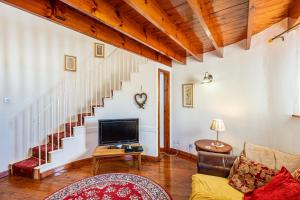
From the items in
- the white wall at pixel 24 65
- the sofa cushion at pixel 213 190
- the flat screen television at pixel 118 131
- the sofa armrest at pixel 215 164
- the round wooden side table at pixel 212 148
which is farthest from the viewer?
the flat screen television at pixel 118 131

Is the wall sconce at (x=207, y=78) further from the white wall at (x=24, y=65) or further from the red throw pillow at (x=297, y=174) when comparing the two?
the red throw pillow at (x=297, y=174)

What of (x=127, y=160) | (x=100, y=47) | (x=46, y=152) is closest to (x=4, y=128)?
(x=46, y=152)

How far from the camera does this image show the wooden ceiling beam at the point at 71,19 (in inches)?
56.7

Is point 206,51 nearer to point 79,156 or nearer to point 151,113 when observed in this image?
point 151,113

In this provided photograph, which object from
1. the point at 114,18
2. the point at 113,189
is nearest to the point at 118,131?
the point at 113,189

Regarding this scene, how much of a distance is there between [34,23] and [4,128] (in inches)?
88.1

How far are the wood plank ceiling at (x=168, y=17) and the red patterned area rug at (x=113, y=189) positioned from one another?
2187 mm

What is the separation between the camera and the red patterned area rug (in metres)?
2.36

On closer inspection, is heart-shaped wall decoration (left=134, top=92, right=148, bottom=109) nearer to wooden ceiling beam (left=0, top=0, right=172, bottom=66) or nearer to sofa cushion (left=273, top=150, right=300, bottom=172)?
wooden ceiling beam (left=0, top=0, right=172, bottom=66)

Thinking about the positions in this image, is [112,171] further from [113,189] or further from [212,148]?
[212,148]

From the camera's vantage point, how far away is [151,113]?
3.81 meters

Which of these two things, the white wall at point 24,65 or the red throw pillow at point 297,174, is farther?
the white wall at point 24,65

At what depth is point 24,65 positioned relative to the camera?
11.1ft

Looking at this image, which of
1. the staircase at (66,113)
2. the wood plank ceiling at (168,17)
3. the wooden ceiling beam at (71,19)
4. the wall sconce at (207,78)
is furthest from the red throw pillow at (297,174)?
the staircase at (66,113)
